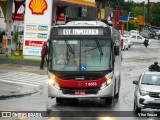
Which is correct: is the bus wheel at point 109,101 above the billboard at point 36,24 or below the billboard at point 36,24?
below

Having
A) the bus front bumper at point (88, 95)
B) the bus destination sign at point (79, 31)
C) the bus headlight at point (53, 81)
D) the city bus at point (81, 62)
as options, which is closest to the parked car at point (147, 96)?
the bus front bumper at point (88, 95)

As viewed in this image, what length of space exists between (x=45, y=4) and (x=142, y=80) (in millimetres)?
22358

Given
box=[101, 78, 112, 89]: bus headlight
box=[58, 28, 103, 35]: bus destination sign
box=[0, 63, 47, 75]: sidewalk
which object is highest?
box=[58, 28, 103, 35]: bus destination sign

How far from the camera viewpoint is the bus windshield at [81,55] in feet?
72.4

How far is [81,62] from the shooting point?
22.1m

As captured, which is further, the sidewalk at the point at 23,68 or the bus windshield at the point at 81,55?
the sidewalk at the point at 23,68

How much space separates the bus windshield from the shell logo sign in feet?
68.0

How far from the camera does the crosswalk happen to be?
105 ft

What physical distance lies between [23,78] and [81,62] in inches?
495

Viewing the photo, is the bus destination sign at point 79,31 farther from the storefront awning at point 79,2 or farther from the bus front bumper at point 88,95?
the storefront awning at point 79,2

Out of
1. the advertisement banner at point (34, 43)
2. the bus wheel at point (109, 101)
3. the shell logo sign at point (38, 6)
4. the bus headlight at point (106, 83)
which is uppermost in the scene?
the shell logo sign at point (38, 6)

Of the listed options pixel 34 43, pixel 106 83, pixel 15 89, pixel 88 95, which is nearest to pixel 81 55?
pixel 106 83

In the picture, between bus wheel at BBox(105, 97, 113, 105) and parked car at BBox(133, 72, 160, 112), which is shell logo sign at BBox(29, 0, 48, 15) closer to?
bus wheel at BBox(105, 97, 113, 105)

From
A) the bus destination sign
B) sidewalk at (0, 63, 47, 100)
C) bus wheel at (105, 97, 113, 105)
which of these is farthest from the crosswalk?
the bus destination sign
